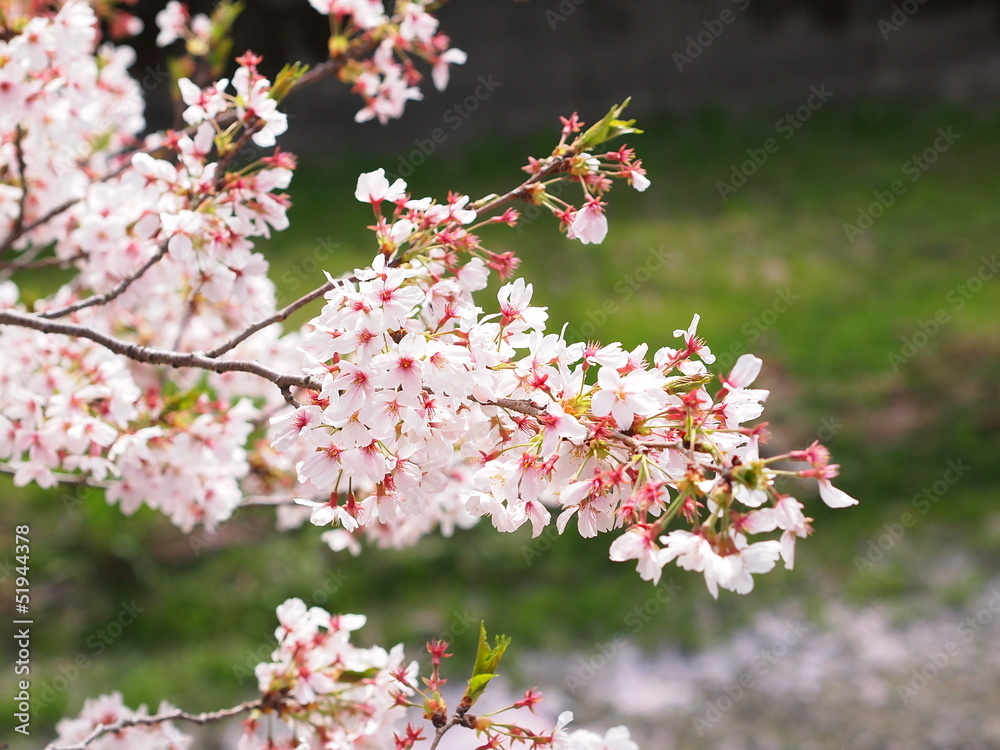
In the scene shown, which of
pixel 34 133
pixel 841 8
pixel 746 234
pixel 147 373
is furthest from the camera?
pixel 841 8

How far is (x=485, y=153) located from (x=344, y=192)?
1.00m

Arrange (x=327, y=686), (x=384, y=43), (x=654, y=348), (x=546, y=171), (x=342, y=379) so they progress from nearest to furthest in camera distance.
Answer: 1. (x=342, y=379)
2. (x=546, y=171)
3. (x=327, y=686)
4. (x=384, y=43)
5. (x=654, y=348)

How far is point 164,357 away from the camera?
1.05 metres

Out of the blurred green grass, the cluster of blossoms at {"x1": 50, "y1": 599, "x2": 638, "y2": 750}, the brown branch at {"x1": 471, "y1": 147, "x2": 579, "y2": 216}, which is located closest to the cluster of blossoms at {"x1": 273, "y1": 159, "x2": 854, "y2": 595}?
the brown branch at {"x1": 471, "y1": 147, "x2": 579, "y2": 216}

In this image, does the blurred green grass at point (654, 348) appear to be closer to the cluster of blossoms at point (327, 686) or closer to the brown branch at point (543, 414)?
the cluster of blossoms at point (327, 686)

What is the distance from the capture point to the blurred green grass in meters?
3.44

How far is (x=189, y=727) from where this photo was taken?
303cm

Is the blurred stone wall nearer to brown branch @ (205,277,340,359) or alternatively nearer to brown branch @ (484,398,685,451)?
brown branch @ (205,277,340,359)

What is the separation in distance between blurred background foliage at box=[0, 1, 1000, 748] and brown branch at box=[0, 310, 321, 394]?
7.50 feet

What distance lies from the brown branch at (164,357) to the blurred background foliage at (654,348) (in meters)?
2.29

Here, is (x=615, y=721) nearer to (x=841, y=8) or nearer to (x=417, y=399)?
(x=417, y=399)

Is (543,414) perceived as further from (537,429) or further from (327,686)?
(327,686)

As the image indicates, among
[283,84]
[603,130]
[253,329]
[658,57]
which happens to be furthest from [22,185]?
[658,57]

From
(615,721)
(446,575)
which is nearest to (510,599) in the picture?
(446,575)
